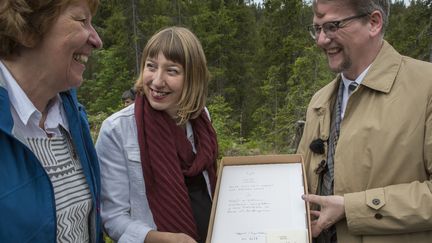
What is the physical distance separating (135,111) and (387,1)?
1796 mm

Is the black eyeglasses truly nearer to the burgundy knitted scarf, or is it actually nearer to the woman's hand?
the burgundy knitted scarf

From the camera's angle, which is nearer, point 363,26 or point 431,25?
point 363,26

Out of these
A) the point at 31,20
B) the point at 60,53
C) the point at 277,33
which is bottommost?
the point at 277,33

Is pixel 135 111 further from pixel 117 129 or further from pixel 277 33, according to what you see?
pixel 277 33

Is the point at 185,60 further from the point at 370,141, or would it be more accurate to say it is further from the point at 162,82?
the point at 370,141

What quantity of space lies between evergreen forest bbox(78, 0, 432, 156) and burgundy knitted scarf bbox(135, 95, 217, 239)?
46.5 ft

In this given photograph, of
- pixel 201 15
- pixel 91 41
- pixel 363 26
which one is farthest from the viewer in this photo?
pixel 201 15

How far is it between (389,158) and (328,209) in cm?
44

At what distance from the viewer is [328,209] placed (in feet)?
7.71

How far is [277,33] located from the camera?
29.7m

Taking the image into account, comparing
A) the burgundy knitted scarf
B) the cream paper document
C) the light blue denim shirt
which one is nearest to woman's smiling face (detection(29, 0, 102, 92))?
the light blue denim shirt

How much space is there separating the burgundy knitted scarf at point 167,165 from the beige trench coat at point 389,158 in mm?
915

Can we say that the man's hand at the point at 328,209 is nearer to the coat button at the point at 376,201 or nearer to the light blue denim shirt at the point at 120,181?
the coat button at the point at 376,201

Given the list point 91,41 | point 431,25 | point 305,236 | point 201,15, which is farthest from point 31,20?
point 201,15
